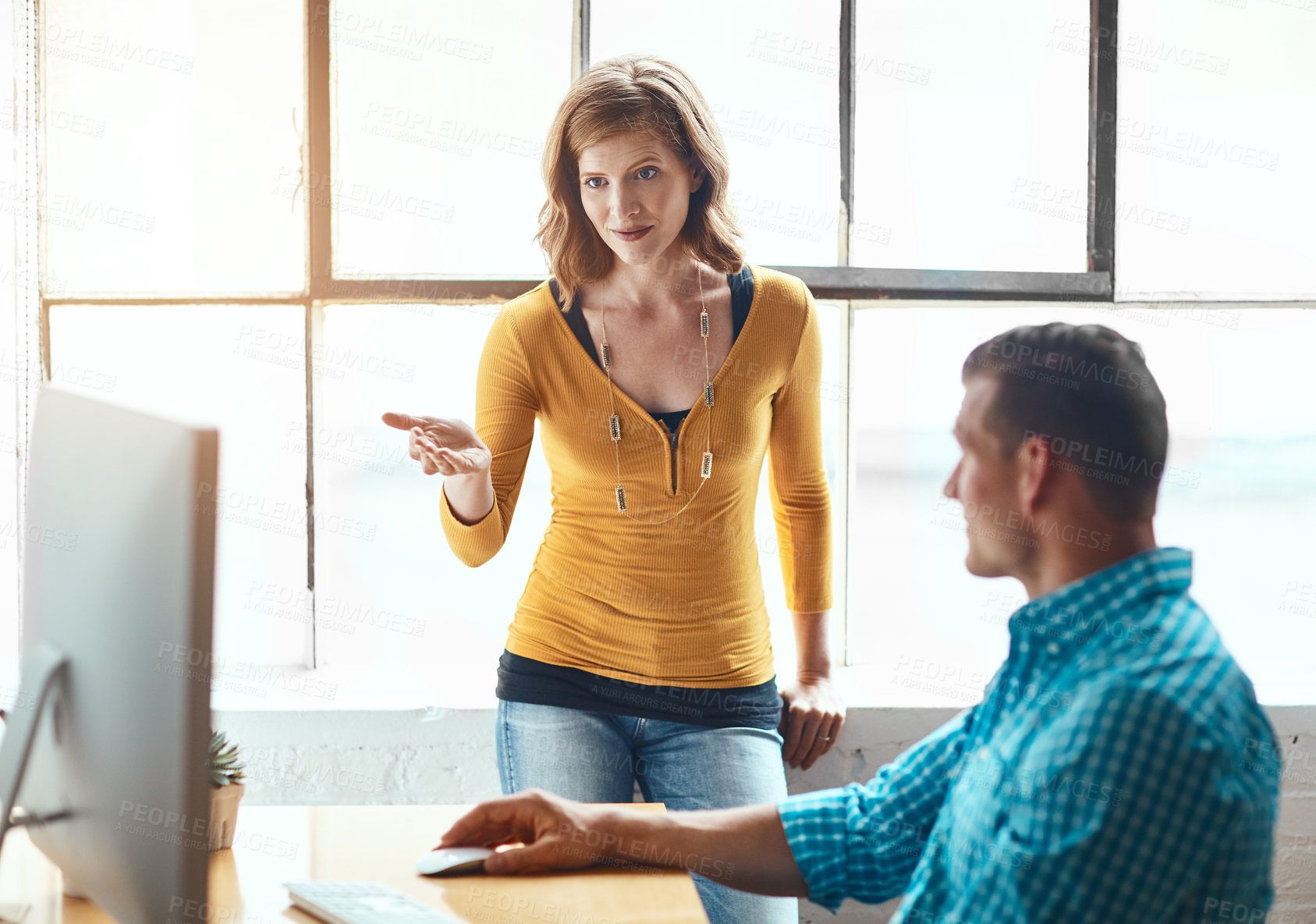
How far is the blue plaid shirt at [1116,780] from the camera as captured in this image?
2.72ft

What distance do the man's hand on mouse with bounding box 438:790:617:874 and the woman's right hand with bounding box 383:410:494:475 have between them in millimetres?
543

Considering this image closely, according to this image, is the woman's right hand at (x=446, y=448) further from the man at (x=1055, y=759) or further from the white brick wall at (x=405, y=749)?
the white brick wall at (x=405, y=749)

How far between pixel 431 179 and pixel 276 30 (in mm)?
427

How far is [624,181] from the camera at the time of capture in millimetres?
1696

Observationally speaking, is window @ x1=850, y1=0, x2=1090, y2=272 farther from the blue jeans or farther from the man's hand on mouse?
the man's hand on mouse

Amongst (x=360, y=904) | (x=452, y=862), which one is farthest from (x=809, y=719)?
(x=360, y=904)

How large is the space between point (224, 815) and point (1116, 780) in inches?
37.2

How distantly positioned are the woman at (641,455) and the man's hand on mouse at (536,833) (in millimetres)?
429

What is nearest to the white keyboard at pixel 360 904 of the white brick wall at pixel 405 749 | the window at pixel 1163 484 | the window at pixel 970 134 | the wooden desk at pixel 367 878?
the wooden desk at pixel 367 878

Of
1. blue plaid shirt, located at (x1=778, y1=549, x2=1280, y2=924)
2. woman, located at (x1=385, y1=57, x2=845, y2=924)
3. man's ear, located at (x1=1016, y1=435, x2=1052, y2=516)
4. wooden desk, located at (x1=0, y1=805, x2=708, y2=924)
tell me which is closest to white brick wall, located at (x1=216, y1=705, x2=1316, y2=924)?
woman, located at (x1=385, y1=57, x2=845, y2=924)

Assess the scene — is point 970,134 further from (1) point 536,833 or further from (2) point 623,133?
(1) point 536,833

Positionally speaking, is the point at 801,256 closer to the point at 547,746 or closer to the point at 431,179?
the point at 431,179

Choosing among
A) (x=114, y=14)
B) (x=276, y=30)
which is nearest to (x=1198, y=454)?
(x=276, y=30)

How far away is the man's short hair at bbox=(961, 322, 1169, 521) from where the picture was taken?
98 centimetres
